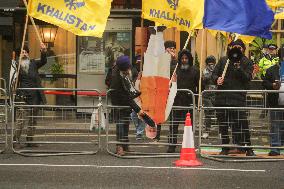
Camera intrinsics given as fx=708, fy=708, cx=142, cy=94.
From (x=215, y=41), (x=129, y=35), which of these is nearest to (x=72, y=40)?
(x=129, y=35)

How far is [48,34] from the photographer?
1955 cm

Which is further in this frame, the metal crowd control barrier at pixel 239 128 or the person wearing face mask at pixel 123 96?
the person wearing face mask at pixel 123 96

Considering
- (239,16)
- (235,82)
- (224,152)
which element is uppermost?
(239,16)

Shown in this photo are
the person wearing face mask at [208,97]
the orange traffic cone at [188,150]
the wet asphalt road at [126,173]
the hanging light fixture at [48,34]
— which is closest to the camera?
the wet asphalt road at [126,173]

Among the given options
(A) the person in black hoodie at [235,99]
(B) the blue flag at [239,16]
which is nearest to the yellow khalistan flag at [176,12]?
(B) the blue flag at [239,16]

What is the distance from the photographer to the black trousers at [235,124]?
11.9 m

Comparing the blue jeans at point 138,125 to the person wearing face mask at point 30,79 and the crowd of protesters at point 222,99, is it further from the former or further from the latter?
the person wearing face mask at point 30,79

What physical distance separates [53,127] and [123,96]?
4.58ft

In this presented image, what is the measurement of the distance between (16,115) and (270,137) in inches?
173

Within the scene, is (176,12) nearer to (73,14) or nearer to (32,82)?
(73,14)

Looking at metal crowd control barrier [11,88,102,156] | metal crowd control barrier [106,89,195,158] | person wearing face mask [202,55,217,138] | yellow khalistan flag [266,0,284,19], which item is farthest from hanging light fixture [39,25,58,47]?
metal crowd control barrier [106,89,195,158]

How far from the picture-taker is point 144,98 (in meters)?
11.9

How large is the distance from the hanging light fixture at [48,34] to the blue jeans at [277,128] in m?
9.15

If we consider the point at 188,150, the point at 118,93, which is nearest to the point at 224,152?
the point at 188,150
